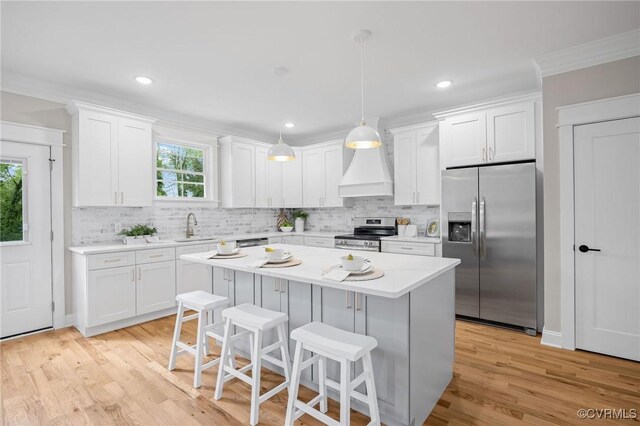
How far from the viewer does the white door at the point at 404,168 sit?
4.53 metres

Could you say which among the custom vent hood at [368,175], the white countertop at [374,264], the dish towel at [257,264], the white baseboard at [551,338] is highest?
the custom vent hood at [368,175]

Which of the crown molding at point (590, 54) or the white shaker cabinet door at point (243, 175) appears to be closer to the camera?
the crown molding at point (590, 54)

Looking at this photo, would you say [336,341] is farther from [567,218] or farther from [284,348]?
[567,218]

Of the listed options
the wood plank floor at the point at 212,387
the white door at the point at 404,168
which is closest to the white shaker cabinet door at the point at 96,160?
the wood plank floor at the point at 212,387

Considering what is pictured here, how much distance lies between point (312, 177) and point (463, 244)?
9.28ft

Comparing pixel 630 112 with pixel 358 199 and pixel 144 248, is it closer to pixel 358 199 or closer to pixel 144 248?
pixel 358 199

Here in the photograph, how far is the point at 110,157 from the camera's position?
374 cm

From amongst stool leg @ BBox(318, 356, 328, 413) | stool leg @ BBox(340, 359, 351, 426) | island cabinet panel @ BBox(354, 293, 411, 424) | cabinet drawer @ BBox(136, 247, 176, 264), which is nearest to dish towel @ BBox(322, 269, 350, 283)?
island cabinet panel @ BBox(354, 293, 411, 424)

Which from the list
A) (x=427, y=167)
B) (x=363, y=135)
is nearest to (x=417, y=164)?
(x=427, y=167)

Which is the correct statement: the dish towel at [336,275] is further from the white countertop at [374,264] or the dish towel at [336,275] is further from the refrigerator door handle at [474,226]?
the refrigerator door handle at [474,226]

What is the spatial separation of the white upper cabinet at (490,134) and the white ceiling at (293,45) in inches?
11.3

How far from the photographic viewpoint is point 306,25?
7.95 feet

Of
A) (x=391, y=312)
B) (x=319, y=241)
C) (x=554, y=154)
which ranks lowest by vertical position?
(x=391, y=312)

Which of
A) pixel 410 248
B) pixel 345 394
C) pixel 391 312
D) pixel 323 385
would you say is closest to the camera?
pixel 345 394
